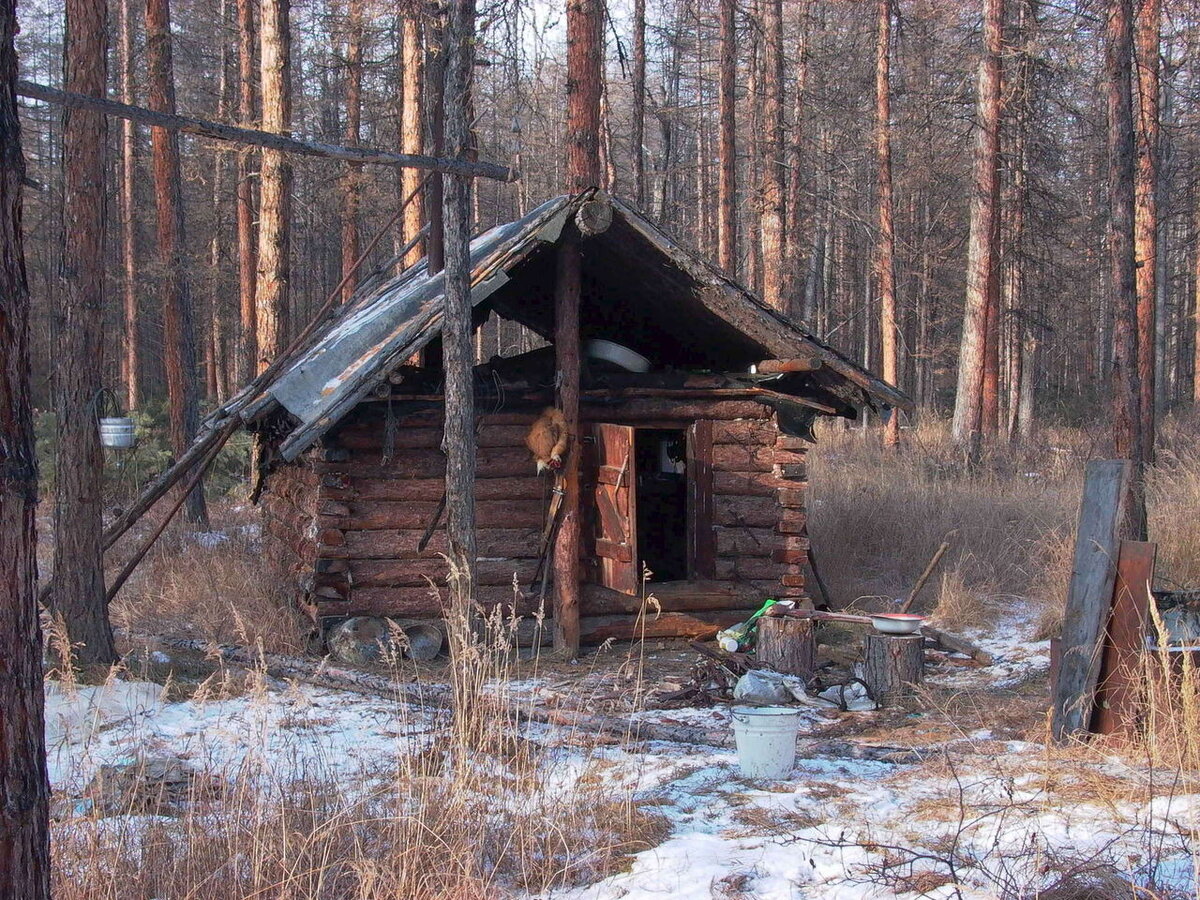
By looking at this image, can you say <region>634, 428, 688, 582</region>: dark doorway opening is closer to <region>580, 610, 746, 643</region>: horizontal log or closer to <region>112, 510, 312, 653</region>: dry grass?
<region>580, 610, 746, 643</region>: horizontal log

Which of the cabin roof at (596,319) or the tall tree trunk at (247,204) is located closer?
the cabin roof at (596,319)

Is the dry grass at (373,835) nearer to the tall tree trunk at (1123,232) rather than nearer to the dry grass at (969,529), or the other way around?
the dry grass at (969,529)

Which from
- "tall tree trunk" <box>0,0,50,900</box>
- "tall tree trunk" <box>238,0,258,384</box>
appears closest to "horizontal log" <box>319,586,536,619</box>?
"tall tree trunk" <box>0,0,50,900</box>

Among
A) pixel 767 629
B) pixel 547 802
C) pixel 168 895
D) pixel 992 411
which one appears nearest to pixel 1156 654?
pixel 767 629

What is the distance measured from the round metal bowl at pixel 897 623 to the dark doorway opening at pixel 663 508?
4766mm

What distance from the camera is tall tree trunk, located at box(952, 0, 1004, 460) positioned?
56.3ft

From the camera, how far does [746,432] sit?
10297 millimetres

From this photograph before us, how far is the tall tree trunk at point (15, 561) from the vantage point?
2543 mm

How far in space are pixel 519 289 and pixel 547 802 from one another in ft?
23.2

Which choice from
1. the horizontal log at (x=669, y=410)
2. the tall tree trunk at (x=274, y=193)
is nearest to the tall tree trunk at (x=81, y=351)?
the horizontal log at (x=669, y=410)

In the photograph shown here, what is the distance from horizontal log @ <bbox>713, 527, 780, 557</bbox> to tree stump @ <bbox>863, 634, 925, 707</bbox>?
7.89 feet

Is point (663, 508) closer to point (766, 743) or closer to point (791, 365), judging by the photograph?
point (791, 365)

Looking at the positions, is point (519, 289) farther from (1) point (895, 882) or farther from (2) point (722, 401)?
(1) point (895, 882)

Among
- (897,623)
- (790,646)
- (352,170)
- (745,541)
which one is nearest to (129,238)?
(352,170)
